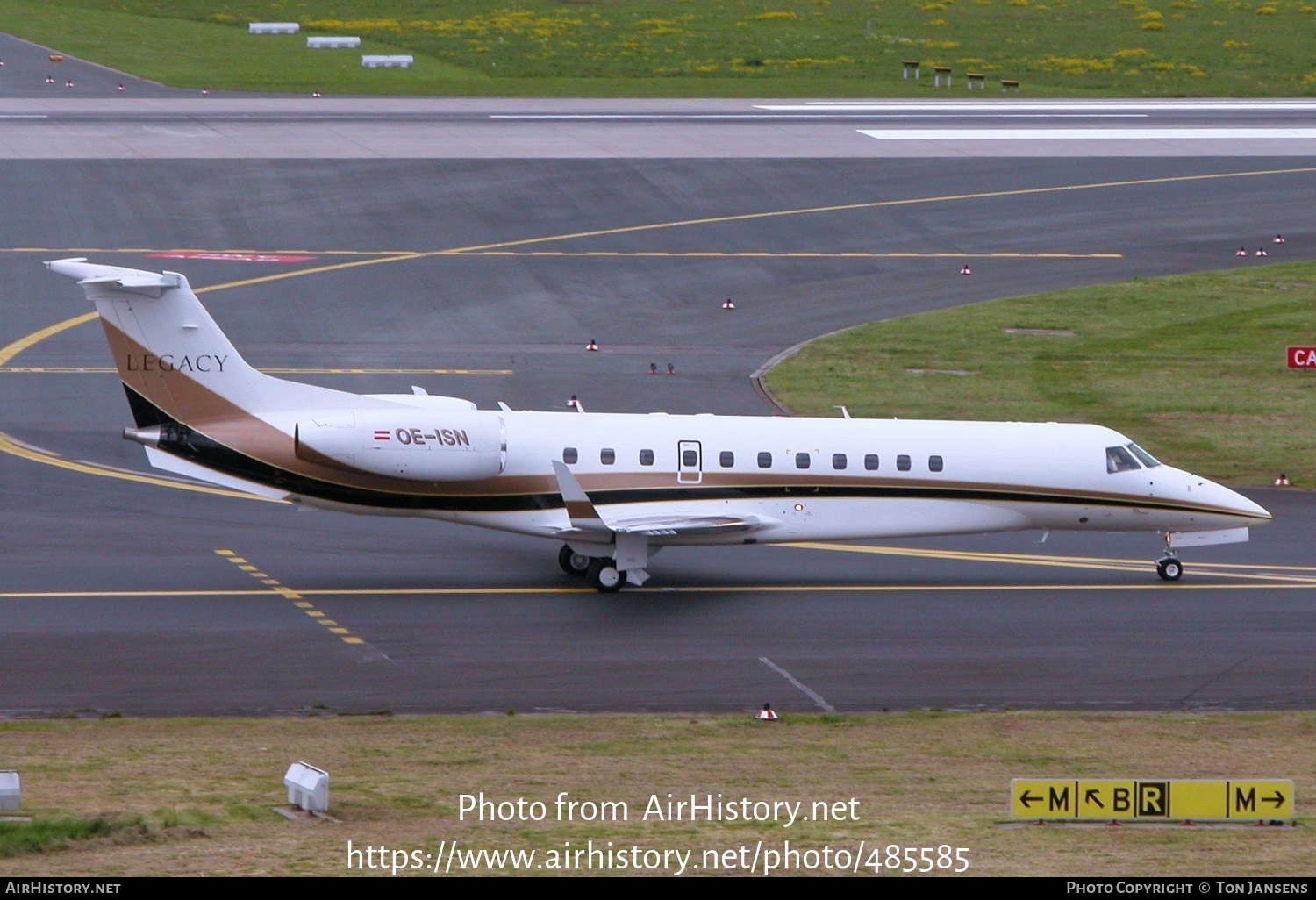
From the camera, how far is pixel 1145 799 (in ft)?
56.2

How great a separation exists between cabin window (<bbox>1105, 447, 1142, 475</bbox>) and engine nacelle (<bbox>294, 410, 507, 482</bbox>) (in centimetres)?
1071

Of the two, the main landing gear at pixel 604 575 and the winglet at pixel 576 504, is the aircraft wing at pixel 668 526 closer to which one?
the winglet at pixel 576 504

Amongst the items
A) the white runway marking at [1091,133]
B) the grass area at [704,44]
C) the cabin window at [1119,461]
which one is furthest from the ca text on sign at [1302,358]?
the grass area at [704,44]

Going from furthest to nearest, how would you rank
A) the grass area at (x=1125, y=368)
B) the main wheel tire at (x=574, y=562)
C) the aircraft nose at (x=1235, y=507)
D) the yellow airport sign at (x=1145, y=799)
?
the grass area at (x=1125, y=368), the aircraft nose at (x=1235, y=507), the main wheel tire at (x=574, y=562), the yellow airport sign at (x=1145, y=799)

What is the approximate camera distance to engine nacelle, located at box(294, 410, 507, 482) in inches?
1137

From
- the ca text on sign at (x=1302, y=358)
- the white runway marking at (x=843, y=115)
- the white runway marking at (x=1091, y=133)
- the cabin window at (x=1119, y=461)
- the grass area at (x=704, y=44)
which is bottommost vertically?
the cabin window at (x=1119, y=461)

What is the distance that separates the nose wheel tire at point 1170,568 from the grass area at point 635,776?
753 cm

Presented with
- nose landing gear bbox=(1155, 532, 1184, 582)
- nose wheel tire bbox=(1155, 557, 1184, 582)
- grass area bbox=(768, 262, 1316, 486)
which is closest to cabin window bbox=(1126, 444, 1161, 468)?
nose landing gear bbox=(1155, 532, 1184, 582)

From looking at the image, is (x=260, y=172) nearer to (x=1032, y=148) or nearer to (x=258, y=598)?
(x=1032, y=148)

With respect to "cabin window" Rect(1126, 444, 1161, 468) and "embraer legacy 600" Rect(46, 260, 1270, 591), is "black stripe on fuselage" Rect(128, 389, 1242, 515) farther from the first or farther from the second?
"cabin window" Rect(1126, 444, 1161, 468)

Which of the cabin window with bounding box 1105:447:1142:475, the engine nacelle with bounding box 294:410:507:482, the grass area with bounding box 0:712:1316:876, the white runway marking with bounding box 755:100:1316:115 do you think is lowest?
the grass area with bounding box 0:712:1316:876

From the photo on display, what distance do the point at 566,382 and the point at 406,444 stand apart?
14.0m

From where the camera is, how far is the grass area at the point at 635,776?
16.6 metres
